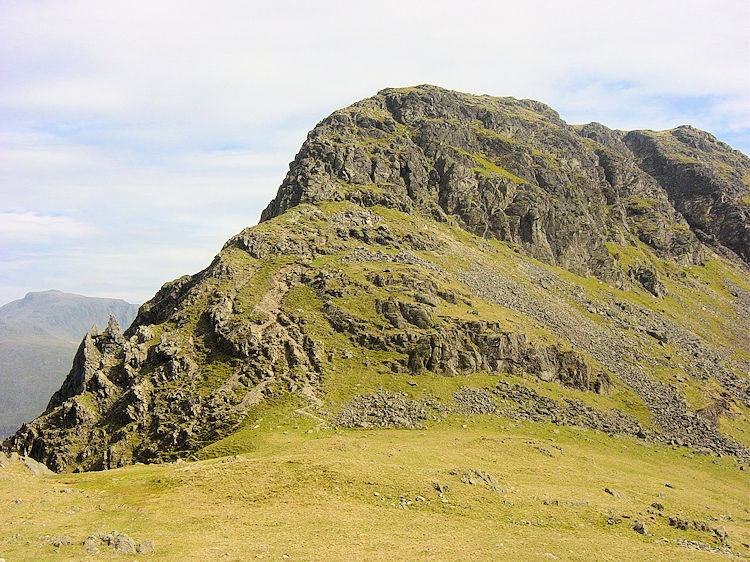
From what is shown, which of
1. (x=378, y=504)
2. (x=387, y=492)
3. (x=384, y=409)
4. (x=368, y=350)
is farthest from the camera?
(x=368, y=350)

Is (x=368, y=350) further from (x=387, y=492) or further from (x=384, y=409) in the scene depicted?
(x=387, y=492)

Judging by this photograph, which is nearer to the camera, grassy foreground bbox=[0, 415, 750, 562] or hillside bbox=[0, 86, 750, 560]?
grassy foreground bbox=[0, 415, 750, 562]

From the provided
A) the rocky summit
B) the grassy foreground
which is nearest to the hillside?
the grassy foreground

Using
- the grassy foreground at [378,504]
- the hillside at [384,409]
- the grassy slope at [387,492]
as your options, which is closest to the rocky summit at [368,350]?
the hillside at [384,409]

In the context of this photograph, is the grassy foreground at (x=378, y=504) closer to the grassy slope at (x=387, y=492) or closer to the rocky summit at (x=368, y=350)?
the grassy slope at (x=387, y=492)

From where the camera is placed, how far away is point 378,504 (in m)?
44.2

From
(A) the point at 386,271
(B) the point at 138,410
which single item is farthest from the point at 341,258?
(B) the point at 138,410

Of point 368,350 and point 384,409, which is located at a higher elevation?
point 368,350

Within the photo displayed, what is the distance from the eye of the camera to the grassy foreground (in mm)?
35938

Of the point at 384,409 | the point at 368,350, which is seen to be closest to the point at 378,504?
the point at 384,409

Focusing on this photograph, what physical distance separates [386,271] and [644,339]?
67468mm

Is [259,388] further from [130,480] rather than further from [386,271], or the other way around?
[386,271]

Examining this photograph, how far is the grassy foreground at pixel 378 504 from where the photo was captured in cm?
3594

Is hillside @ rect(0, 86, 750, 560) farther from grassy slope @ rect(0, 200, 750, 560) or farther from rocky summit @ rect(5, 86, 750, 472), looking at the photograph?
rocky summit @ rect(5, 86, 750, 472)
